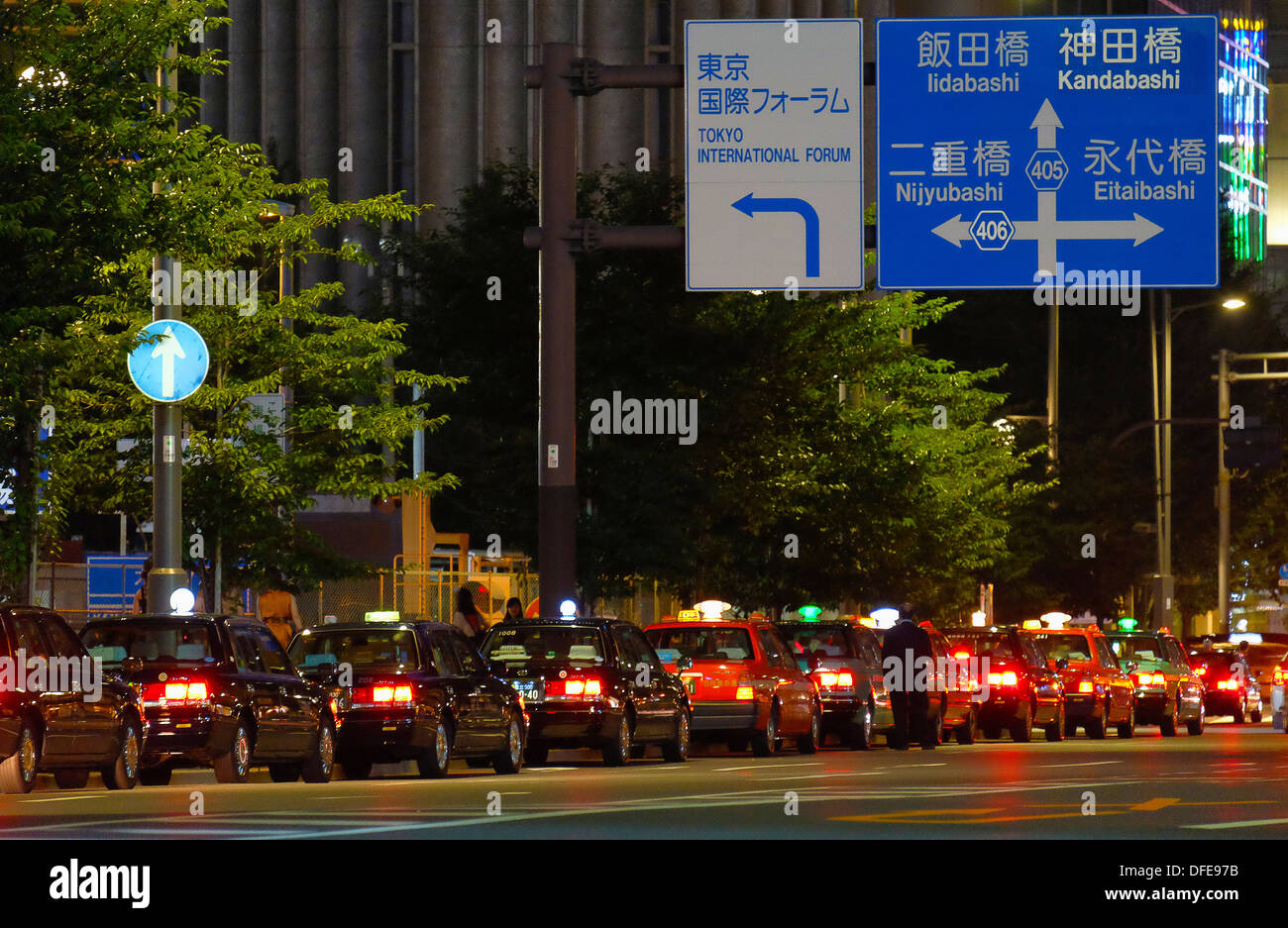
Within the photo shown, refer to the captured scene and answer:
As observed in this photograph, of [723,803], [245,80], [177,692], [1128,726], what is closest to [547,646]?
[177,692]

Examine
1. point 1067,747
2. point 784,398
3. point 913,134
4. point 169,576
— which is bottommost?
point 1067,747

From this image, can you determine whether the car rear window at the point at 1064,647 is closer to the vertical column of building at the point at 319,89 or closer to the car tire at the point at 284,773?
the car tire at the point at 284,773

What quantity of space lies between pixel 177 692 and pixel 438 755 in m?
2.89

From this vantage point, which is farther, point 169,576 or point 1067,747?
point 1067,747

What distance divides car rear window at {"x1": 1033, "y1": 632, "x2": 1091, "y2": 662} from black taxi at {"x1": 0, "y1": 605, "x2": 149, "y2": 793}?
19373 mm

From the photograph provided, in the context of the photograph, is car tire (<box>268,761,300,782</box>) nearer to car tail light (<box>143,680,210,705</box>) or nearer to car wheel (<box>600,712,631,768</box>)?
car tail light (<box>143,680,210,705</box>)

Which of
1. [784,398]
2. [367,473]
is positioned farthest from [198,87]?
[367,473]

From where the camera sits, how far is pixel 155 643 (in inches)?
830

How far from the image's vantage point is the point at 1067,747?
97.7 feet

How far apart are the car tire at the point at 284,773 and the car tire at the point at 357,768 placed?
579mm

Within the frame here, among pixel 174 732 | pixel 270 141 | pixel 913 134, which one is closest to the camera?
pixel 174 732

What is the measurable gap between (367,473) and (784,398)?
846 cm

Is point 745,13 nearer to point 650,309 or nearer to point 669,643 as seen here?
point 650,309

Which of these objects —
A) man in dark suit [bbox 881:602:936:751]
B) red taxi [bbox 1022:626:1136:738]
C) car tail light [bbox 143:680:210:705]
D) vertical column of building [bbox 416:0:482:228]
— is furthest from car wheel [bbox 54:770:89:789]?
vertical column of building [bbox 416:0:482:228]
